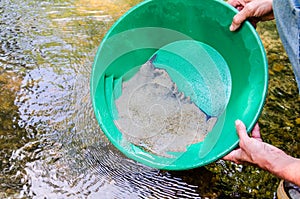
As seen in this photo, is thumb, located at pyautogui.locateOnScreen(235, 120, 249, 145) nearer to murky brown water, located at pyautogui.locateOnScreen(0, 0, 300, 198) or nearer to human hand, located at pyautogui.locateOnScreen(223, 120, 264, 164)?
human hand, located at pyautogui.locateOnScreen(223, 120, 264, 164)

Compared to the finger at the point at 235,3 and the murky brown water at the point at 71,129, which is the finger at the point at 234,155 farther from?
the finger at the point at 235,3

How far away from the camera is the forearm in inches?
46.0

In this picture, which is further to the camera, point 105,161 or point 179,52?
point 179,52

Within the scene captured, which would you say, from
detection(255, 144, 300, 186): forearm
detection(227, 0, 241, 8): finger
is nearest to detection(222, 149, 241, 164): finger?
detection(255, 144, 300, 186): forearm

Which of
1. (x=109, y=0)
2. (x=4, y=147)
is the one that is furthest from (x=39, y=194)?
(x=109, y=0)

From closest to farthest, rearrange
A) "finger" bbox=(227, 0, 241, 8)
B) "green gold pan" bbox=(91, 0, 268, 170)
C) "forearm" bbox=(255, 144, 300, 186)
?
"forearm" bbox=(255, 144, 300, 186), "green gold pan" bbox=(91, 0, 268, 170), "finger" bbox=(227, 0, 241, 8)

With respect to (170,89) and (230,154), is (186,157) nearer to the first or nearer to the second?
(230,154)

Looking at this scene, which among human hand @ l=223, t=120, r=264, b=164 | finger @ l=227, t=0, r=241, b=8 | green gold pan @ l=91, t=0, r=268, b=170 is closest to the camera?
human hand @ l=223, t=120, r=264, b=164

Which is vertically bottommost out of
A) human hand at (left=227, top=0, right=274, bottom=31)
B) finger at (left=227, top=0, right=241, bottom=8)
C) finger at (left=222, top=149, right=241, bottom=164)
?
finger at (left=222, top=149, right=241, bottom=164)

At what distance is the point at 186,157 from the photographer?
→ 1582mm

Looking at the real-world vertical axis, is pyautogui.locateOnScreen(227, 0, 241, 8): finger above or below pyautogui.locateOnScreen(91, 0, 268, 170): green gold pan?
above

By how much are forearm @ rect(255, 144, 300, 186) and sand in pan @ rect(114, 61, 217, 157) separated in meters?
0.44

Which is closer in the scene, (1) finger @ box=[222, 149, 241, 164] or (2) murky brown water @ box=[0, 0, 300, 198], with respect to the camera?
(1) finger @ box=[222, 149, 241, 164]

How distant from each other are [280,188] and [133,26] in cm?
101
